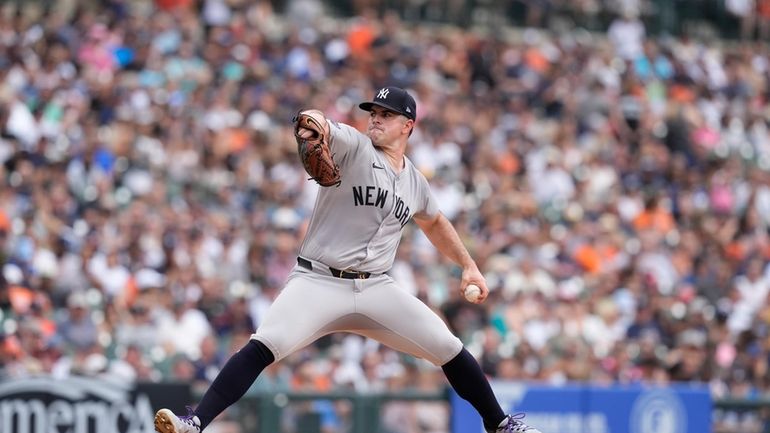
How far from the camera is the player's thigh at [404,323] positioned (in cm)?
692

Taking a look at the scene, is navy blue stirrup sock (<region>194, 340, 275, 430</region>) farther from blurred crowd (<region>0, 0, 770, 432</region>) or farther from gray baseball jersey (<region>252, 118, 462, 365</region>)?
blurred crowd (<region>0, 0, 770, 432</region>)

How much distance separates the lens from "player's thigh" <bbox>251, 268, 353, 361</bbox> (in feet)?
21.9

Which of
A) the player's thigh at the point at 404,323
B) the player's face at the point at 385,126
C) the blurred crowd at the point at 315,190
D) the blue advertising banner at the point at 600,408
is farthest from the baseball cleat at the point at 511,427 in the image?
the blue advertising banner at the point at 600,408

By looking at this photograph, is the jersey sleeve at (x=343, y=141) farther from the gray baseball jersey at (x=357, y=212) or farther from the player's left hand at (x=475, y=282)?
the player's left hand at (x=475, y=282)

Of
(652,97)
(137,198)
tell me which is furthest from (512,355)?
(652,97)

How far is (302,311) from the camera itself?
6.71m

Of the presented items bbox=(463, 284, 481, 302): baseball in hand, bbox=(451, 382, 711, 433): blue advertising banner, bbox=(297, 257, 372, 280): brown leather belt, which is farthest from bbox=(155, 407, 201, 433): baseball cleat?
bbox=(451, 382, 711, 433): blue advertising banner

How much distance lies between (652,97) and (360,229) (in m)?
13.7

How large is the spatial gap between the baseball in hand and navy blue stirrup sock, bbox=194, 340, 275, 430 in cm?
108

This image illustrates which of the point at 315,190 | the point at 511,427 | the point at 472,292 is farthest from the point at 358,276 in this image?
the point at 315,190

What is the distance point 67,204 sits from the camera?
508 inches

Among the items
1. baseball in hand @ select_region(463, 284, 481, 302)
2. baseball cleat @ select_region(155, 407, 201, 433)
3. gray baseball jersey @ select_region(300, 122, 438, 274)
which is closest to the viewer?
baseball cleat @ select_region(155, 407, 201, 433)

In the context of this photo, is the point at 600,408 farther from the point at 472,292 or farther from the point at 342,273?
the point at 342,273

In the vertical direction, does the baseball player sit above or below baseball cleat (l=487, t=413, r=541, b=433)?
above
